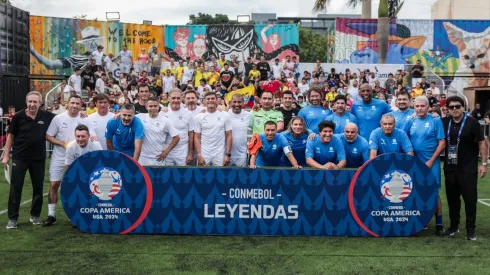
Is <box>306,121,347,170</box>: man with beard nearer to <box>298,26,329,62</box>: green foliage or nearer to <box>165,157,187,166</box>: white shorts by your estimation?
<box>165,157,187,166</box>: white shorts

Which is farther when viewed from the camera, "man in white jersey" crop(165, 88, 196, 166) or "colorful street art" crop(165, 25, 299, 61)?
"colorful street art" crop(165, 25, 299, 61)

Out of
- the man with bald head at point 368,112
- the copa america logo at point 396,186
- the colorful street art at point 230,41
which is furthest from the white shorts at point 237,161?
the colorful street art at point 230,41

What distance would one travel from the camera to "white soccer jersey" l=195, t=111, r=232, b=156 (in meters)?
9.20

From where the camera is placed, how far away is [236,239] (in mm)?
7344

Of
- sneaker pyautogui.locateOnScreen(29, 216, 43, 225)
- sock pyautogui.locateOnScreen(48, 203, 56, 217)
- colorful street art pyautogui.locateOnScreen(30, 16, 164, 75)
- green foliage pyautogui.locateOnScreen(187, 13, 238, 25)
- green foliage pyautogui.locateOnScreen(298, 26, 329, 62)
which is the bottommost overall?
sneaker pyautogui.locateOnScreen(29, 216, 43, 225)

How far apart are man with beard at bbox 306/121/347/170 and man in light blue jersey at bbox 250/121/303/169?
0.26 metres

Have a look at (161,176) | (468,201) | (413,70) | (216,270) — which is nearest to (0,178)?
(161,176)

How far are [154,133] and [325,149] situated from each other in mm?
2517

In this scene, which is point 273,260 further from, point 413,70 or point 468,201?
point 413,70

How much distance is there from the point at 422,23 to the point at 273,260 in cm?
2502

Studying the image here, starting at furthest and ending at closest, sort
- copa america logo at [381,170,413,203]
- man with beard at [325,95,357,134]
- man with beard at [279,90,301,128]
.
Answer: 1. man with beard at [279,90,301,128]
2. man with beard at [325,95,357,134]
3. copa america logo at [381,170,413,203]

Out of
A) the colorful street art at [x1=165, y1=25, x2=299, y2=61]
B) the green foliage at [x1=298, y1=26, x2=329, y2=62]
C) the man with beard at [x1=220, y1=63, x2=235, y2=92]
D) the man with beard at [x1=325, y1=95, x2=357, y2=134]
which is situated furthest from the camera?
the green foliage at [x1=298, y1=26, x2=329, y2=62]

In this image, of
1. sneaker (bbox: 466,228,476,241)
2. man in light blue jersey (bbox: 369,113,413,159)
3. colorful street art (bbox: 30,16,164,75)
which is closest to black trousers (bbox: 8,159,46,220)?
man in light blue jersey (bbox: 369,113,413,159)

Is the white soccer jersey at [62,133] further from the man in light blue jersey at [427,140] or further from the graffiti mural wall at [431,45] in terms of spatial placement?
the graffiti mural wall at [431,45]
